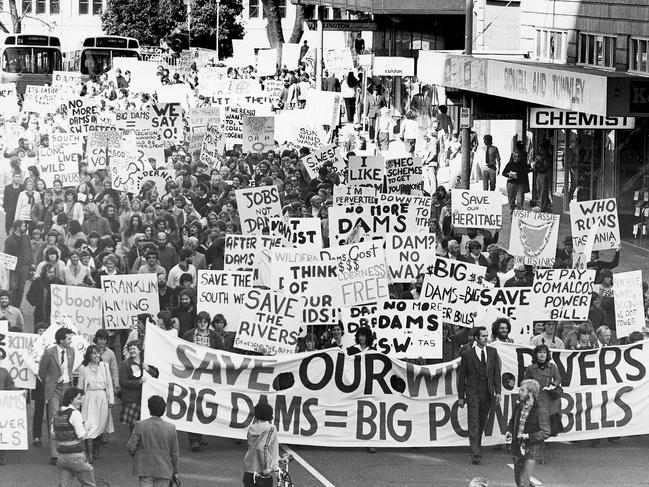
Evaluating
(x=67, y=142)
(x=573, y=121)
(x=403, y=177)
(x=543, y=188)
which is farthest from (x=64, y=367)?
(x=543, y=188)

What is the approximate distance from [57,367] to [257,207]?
8014mm

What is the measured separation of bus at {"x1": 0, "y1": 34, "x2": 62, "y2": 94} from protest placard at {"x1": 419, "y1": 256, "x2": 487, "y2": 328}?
47.7 meters

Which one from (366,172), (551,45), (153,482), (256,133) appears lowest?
(153,482)

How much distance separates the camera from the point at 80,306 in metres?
15.7

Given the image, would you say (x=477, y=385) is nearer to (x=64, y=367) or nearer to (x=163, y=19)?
(x=64, y=367)

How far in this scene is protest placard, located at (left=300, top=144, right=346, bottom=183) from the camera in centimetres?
2814

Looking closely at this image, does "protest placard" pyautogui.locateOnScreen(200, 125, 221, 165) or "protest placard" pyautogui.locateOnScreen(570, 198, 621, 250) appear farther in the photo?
"protest placard" pyautogui.locateOnScreen(200, 125, 221, 165)

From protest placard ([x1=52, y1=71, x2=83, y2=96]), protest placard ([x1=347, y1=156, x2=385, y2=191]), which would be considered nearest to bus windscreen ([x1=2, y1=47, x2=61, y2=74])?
protest placard ([x1=52, y1=71, x2=83, y2=96])

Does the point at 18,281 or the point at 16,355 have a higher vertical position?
the point at 16,355

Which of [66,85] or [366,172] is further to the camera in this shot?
[66,85]

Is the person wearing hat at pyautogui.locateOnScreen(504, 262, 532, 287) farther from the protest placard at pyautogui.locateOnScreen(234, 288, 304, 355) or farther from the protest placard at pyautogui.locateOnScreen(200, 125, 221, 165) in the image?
the protest placard at pyautogui.locateOnScreen(200, 125, 221, 165)

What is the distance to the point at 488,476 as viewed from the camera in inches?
543

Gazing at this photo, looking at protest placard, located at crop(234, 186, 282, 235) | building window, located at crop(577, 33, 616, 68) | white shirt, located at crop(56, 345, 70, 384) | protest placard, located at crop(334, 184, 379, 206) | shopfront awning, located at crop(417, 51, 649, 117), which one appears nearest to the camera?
white shirt, located at crop(56, 345, 70, 384)

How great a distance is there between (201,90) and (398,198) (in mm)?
26970
